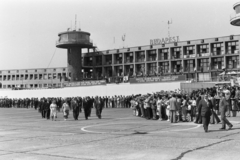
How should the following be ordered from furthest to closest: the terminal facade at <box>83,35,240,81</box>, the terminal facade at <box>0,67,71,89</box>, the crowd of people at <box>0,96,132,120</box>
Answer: the terminal facade at <box>0,67,71,89</box>
the terminal facade at <box>83,35,240,81</box>
the crowd of people at <box>0,96,132,120</box>

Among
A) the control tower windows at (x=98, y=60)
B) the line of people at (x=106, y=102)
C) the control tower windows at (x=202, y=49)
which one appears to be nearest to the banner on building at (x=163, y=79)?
the line of people at (x=106, y=102)

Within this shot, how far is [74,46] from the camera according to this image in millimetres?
85938

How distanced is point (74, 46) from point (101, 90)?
3014 centimetres

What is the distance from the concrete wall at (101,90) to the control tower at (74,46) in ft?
53.1

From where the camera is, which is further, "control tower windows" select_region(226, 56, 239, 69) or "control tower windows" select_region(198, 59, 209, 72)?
"control tower windows" select_region(198, 59, 209, 72)

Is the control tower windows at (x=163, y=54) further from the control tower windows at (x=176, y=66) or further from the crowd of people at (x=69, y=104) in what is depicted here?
the crowd of people at (x=69, y=104)

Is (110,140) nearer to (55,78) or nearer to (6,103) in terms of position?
(6,103)

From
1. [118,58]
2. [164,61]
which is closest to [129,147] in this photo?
[164,61]

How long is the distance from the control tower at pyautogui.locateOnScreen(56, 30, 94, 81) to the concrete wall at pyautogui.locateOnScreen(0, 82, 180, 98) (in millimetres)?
16197

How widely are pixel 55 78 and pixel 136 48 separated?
103 feet

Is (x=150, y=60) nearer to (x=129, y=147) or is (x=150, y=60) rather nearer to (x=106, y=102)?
(x=106, y=102)

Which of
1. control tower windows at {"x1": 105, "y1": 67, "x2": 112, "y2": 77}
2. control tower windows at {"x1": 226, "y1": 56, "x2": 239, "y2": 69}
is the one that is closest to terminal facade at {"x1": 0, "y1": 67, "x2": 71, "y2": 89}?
control tower windows at {"x1": 105, "y1": 67, "x2": 112, "y2": 77}

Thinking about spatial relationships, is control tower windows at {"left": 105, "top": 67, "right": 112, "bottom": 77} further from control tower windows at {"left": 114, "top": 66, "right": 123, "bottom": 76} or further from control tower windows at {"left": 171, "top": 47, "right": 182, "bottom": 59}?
control tower windows at {"left": 171, "top": 47, "right": 182, "bottom": 59}

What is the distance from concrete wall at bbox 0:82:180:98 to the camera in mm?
51250
